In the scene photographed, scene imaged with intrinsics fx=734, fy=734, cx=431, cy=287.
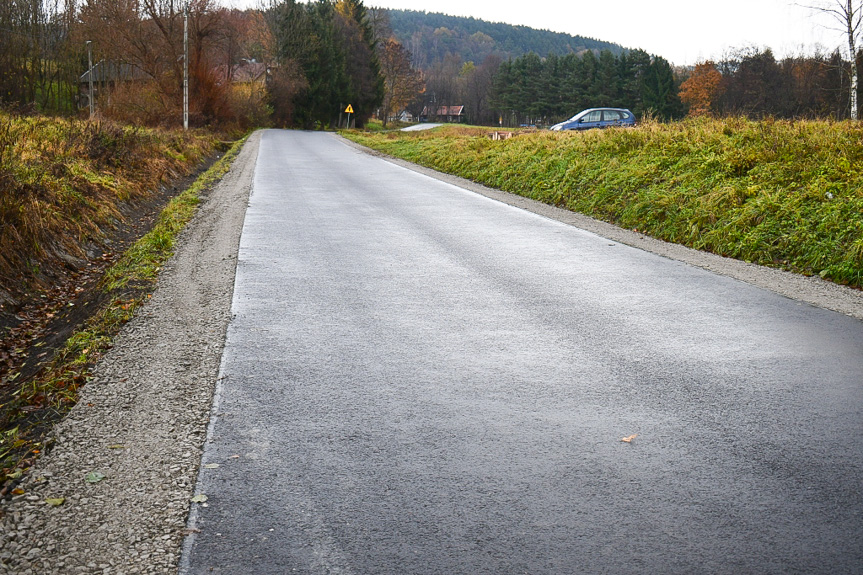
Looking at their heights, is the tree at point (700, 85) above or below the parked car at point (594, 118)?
above

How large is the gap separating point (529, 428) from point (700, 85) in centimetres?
10081

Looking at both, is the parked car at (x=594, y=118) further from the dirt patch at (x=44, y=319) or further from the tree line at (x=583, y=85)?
the tree line at (x=583, y=85)

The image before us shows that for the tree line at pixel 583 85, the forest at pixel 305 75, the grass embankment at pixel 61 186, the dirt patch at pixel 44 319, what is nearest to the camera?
the dirt patch at pixel 44 319

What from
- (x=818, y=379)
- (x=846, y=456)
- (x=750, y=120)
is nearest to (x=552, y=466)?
(x=846, y=456)

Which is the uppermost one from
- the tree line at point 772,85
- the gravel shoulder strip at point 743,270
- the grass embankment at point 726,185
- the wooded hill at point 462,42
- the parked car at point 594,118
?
the wooded hill at point 462,42

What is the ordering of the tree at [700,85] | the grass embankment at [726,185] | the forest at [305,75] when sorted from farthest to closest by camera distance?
the tree at [700,85] → the forest at [305,75] → the grass embankment at [726,185]

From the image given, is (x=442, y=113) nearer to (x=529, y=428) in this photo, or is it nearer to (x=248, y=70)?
(x=248, y=70)

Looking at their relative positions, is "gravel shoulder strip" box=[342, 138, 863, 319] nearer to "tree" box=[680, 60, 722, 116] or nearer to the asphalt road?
the asphalt road

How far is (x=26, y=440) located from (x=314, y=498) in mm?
1824

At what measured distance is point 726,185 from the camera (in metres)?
12.4

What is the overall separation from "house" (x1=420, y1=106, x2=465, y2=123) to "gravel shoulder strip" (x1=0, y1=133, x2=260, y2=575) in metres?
154

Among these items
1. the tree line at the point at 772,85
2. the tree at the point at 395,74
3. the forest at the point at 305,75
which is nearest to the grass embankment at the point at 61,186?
the forest at the point at 305,75

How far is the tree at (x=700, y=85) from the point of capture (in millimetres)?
92719

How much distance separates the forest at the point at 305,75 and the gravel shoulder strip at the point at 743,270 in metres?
6.06
